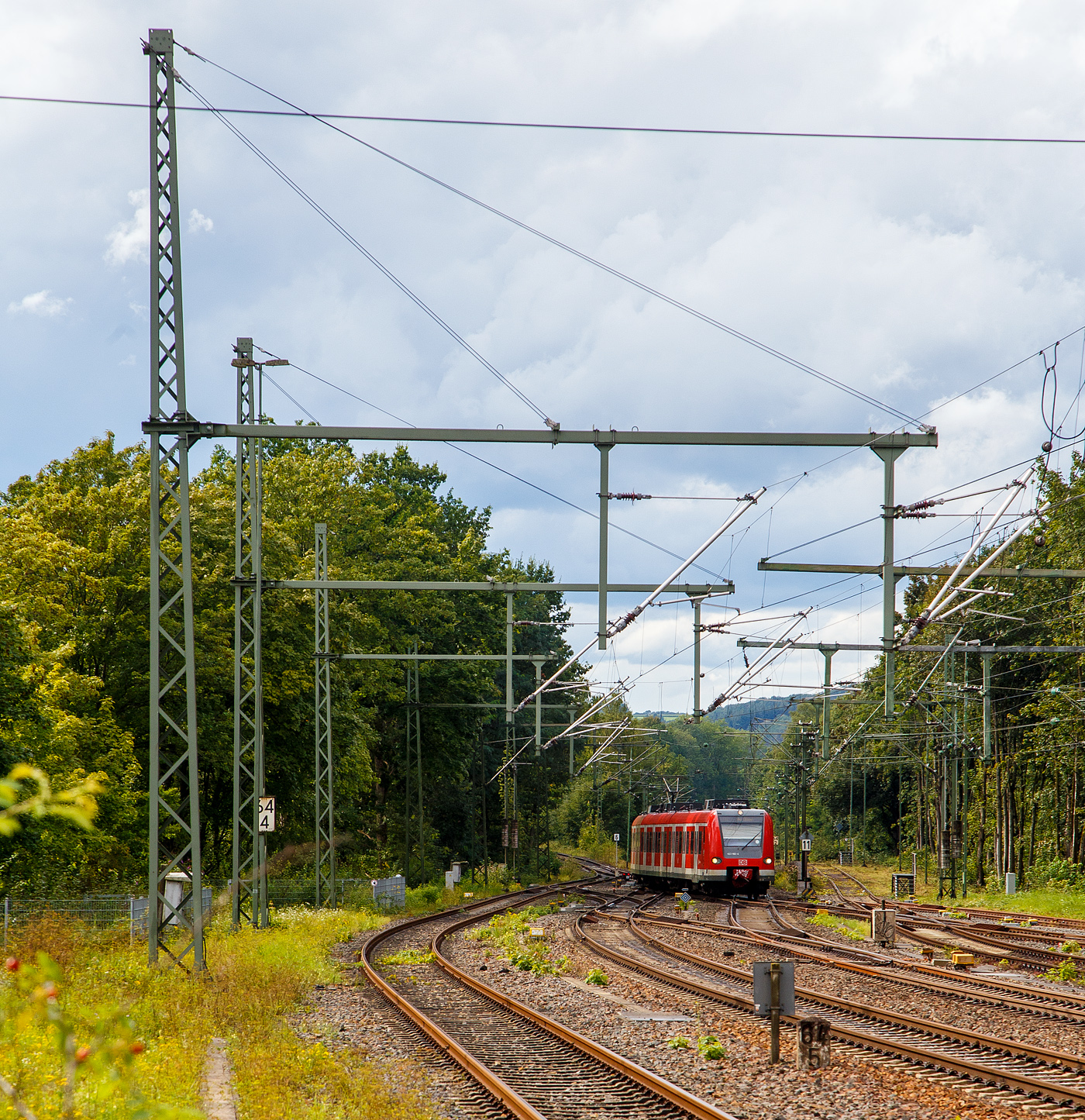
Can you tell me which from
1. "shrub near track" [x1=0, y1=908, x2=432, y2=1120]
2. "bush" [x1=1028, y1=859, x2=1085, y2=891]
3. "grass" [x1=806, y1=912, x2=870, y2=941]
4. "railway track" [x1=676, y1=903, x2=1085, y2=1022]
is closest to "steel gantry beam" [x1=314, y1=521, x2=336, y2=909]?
"shrub near track" [x1=0, y1=908, x2=432, y2=1120]

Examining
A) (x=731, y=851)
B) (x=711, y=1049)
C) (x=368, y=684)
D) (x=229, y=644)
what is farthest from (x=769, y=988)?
(x=368, y=684)

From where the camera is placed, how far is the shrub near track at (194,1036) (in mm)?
6996

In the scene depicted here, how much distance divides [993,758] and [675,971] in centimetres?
4114

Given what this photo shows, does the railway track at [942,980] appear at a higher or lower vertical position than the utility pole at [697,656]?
lower

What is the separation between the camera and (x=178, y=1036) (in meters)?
12.1

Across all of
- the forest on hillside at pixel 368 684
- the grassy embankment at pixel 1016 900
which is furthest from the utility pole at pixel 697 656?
the grassy embankment at pixel 1016 900

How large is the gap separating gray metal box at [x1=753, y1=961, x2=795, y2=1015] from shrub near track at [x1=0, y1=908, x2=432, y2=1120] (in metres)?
3.78

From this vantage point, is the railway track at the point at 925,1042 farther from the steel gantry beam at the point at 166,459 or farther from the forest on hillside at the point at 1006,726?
the forest on hillside at the point at 1006,726

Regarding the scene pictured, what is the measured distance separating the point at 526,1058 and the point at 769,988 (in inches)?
97.8

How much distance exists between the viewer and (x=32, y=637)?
79.8 feet

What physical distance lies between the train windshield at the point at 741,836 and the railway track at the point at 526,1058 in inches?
852

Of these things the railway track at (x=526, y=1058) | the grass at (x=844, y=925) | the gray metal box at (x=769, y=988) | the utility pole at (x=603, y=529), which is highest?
the utility pole at (x=603, y=529)

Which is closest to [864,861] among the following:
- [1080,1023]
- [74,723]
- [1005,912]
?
[1005,912]

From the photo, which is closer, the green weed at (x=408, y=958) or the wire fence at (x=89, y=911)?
the green weed at (x=408, y=958)
